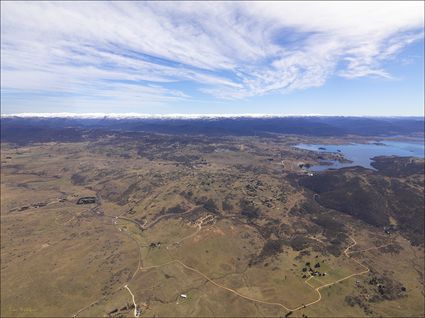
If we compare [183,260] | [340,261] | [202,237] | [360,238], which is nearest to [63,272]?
[183,260]

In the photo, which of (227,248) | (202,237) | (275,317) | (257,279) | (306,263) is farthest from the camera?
(202,237)

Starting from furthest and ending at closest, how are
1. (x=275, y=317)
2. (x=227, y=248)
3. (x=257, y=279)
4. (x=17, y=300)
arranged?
(x=227, y=248) → (x=257, y=279) → (x=17, y=300) → (x=275, y=317)

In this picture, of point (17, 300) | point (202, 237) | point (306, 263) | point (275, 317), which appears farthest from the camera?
point (202, 237)

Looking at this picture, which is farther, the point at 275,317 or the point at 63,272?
the point at 63,272

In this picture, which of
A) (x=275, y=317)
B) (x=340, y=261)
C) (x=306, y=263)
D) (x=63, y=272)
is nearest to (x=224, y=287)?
(x=275, y=317)

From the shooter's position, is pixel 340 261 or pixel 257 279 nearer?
pixel 257 279

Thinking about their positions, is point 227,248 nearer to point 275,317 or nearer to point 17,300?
point 275,317

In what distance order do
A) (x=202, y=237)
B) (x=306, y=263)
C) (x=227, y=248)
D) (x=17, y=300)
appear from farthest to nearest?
(x=202, y=237) → (x=227, y=248) → (x=306, y=263) → (x=17, y=300)

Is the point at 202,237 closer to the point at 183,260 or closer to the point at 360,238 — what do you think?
the point at 183,260
